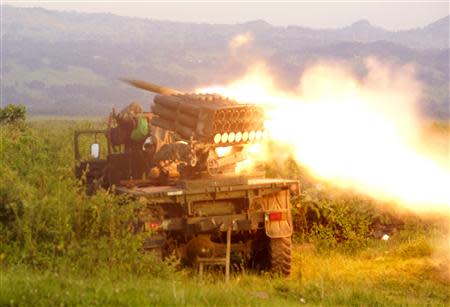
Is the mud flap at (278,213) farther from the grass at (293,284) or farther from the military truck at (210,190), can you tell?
the grass at (293,284)

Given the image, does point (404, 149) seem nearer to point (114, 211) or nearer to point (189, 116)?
point (189, 116)

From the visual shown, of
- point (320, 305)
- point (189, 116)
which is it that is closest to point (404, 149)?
point (189, 116)

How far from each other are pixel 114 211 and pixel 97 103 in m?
181

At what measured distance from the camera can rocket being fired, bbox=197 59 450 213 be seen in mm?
17672

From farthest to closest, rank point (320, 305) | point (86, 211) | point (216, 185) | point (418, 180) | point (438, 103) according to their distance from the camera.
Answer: point (438, 103), point (418, 180), point (216, 185), point (86, 211), point (320, 305)

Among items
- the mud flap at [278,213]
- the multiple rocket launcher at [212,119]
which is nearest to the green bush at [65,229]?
the multiple rocket launcher at [212,119]

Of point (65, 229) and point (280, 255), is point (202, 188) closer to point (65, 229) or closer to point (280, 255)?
point (280, 255)

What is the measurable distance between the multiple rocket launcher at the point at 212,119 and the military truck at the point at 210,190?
17 millimetres

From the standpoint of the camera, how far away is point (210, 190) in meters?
14.3

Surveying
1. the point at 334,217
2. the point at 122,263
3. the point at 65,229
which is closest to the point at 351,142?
the point at 334,217

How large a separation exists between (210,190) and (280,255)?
188 centimetres

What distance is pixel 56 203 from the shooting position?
1205 centimetres

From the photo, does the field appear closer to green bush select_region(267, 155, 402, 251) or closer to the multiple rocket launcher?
green bush select_region(267, 155, 402, 251)

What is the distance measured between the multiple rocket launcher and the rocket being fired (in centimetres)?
139
